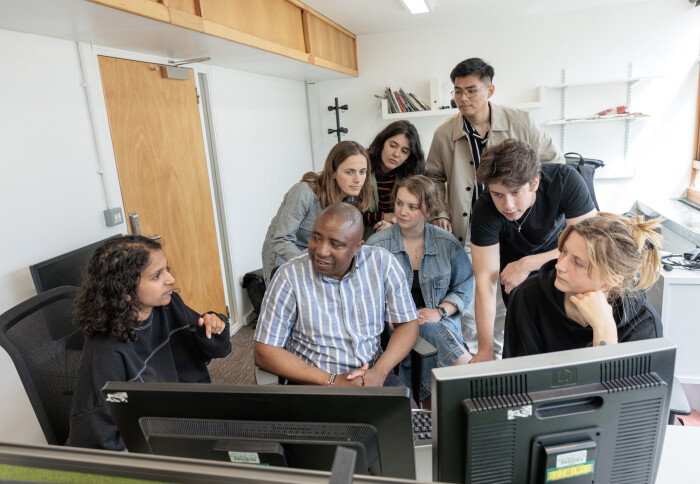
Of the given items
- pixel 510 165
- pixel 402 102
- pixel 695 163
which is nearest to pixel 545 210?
pixel 510 165

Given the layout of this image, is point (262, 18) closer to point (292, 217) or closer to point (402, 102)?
point (292, 217)

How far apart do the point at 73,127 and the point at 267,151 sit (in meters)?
2.09

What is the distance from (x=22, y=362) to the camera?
4.51ft

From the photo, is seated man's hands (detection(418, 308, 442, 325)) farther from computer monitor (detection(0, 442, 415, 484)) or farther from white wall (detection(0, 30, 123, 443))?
white wall (detection(0, 30, 123, 443))

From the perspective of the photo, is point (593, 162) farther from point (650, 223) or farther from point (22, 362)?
point (22, 362)

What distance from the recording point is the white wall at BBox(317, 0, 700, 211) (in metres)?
4.42

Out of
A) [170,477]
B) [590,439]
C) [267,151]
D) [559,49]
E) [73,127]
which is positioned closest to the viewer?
[170,477]

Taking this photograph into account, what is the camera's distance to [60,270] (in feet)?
6.70

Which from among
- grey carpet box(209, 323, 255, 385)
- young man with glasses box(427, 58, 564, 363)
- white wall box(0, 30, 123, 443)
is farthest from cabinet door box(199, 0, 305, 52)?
grey carpet box(209, 323, 255, 385)

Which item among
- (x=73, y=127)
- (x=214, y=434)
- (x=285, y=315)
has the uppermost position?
(x=73, y=127)

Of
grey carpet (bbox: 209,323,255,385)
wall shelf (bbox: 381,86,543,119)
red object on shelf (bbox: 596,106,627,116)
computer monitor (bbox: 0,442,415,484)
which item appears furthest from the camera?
wall shelf (bbox: 381,86,543,119)

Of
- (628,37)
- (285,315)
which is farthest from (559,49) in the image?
(285,315)

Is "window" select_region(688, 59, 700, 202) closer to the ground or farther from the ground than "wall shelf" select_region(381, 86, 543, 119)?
closer to the ground

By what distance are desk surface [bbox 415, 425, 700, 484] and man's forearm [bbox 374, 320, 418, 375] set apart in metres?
0.53
